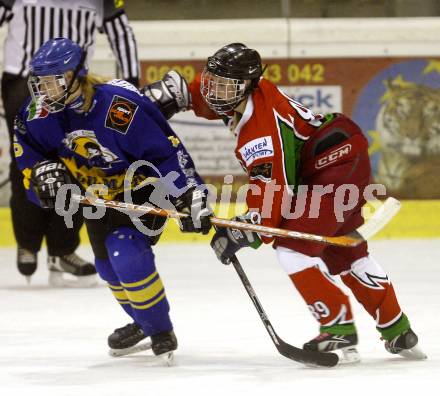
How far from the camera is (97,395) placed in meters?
2.79

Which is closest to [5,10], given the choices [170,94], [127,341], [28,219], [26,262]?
[28,219]

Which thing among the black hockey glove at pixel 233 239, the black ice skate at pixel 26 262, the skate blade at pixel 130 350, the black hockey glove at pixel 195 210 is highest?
the black hockey glove at pixel 195 210

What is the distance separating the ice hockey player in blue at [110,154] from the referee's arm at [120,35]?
1.54 meters

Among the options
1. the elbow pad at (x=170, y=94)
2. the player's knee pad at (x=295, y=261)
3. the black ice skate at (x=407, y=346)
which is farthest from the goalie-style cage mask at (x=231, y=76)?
the black ice skate at (x=407, y=346)

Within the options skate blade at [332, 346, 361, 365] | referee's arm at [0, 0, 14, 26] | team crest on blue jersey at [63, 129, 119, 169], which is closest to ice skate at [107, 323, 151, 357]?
team crest on blue jersey at [63, 129, 119, 169]

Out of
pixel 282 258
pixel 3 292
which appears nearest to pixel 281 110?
pixel 282 258

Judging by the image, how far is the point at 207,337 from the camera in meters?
3.63

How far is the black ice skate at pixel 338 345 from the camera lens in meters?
3.16

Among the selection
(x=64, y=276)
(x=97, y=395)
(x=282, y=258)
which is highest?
(x=282, y=258)

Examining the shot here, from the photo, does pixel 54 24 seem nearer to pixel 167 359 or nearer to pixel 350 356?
pixel 167 359

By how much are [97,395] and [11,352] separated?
0.71 meters

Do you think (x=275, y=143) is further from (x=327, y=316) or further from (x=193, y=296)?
(x=193, y=296)

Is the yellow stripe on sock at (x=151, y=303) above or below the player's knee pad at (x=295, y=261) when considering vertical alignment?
below

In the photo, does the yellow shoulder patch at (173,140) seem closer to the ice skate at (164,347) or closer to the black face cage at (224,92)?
the black face cage at (224,92)
